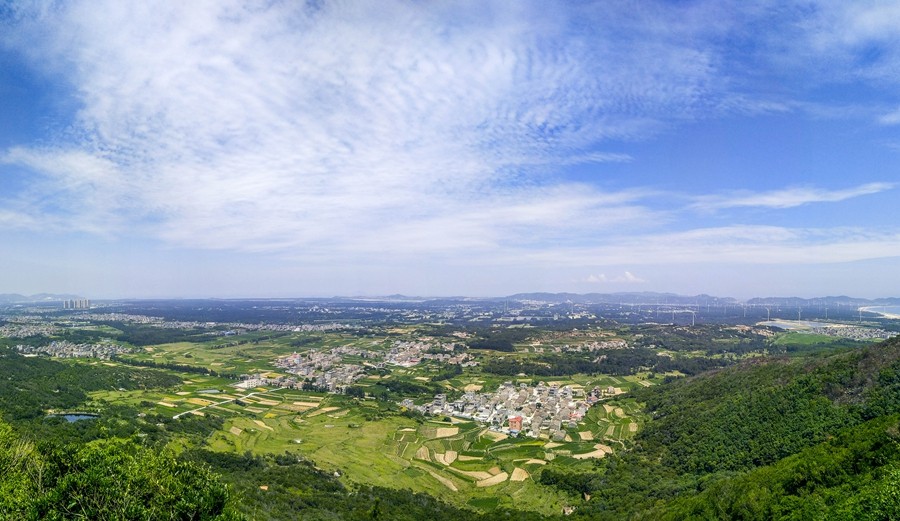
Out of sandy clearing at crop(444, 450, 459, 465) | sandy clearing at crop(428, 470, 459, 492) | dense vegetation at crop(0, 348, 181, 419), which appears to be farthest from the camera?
dense vegetation at crop(0, 348, 181, 419)

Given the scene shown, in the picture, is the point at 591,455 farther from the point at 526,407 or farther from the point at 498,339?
the point at 498,339

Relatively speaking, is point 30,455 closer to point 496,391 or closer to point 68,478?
point 68,478

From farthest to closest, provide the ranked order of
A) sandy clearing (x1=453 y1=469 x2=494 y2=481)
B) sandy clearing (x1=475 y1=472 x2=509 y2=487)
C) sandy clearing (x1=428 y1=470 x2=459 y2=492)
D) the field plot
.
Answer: sandy clearing (x1=453 y1=469 x2=494 y2=481) < sandy clearing (x1=475 y1=472 x2=509 y2=487) < the field plot < sandy clearing (x1=428 y1=470 x2=459 y2=492)

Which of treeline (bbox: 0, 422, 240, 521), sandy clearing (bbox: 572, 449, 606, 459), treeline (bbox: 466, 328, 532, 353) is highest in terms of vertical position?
treeline (bbox: 0, 422, 240, 521)

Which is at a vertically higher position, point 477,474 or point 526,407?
point 526,407

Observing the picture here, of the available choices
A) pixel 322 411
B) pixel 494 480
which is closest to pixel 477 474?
pixel 494 480

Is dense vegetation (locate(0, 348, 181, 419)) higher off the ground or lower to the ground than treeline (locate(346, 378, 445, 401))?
higher

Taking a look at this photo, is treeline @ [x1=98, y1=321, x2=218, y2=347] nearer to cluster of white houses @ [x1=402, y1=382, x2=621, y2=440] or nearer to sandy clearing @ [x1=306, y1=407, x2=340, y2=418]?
sandy clearing @ [x1=306, y1=407, x2=340, y2=418]

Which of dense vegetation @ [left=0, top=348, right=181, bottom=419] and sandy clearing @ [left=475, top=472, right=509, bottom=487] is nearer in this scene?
sandy clearing @ [left=475, top=472, right=509, bottom=487]

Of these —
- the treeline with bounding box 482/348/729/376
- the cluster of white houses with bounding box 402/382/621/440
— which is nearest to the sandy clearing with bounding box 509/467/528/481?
the cluster of white houses with bounding box 402/382/621/440
